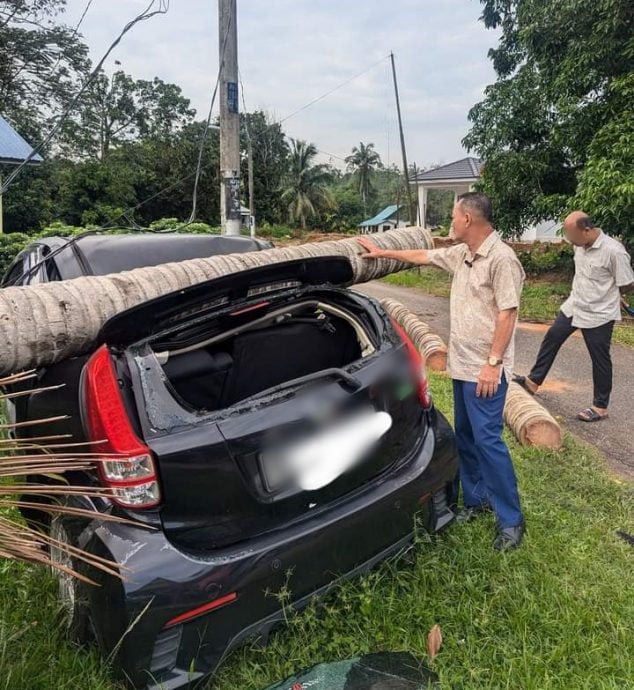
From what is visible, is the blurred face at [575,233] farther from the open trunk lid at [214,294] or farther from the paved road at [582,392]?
the open trunk lid at [214,294]

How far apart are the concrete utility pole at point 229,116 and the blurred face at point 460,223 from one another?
4092mm

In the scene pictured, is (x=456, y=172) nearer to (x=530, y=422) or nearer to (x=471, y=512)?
(x=530, y=422)

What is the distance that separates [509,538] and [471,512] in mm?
280

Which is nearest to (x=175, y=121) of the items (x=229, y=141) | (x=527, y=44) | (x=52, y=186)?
(x=52, y=186)

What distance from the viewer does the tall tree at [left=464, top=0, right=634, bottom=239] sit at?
9586 mm

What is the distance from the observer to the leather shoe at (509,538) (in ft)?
8.58

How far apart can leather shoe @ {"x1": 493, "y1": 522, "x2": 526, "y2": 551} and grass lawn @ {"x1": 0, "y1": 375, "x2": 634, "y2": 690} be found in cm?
4

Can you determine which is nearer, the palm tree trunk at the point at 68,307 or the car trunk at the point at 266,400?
the car trunk at the point at 266,400

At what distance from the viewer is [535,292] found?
41.9ft

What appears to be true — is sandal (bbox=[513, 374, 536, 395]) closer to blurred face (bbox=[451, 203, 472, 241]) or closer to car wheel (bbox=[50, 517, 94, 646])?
blurred face (bbox=[451, 203, 472, 241])

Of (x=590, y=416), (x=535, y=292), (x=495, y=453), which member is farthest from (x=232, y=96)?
(x=535, y=292)

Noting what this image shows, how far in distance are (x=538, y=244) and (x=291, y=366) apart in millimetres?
17883

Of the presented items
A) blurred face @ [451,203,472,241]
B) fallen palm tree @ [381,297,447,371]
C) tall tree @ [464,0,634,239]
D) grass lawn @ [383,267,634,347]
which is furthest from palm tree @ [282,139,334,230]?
blurred face @ [451,203,472,241]

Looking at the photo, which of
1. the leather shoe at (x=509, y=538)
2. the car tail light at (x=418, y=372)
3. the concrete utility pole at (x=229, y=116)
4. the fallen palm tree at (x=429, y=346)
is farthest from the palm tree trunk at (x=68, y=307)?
the concrete utility pole at (x=229, y=116)
